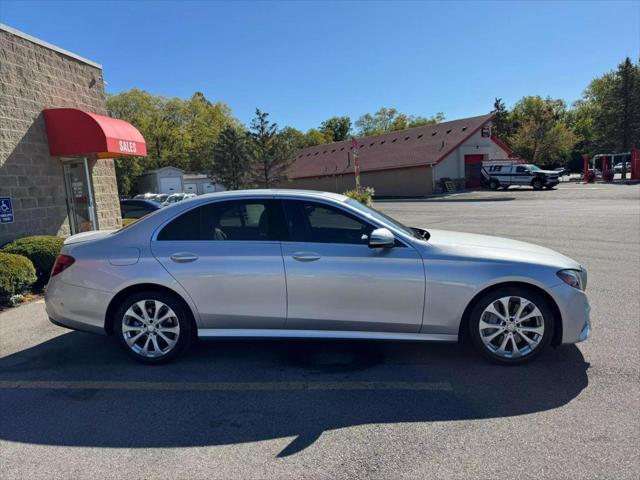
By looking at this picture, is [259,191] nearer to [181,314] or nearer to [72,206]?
[181,314]

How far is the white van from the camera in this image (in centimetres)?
3128

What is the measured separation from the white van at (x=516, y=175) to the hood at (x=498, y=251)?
30.6 m

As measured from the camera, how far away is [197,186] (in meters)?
49.9

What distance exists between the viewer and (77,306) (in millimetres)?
4125

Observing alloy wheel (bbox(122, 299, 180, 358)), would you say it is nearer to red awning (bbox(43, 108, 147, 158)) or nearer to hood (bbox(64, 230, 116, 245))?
hood (bbox(64, 230, 116, 245))

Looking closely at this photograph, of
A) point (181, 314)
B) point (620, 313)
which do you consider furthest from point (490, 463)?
point (620, 313)

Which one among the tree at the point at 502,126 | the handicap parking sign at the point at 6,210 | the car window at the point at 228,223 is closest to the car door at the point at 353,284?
the car window at the point at 228,223

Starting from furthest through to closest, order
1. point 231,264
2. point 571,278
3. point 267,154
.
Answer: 1. point 267,154
2. point 231,264
3. point 571,278

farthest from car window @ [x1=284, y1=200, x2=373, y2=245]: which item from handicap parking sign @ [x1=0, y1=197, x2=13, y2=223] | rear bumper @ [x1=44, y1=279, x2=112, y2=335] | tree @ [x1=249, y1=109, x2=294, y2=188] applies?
tree @ [x1=249, y1=109, x2=294, y2=188]

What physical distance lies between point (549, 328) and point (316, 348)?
2128 millimetres

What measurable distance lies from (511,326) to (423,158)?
31.9 meters

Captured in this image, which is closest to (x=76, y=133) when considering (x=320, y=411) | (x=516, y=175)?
(x=320, y=411)

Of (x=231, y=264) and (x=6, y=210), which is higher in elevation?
(x=6, y=210)

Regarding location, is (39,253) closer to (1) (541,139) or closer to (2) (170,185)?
(2) (170,185)
